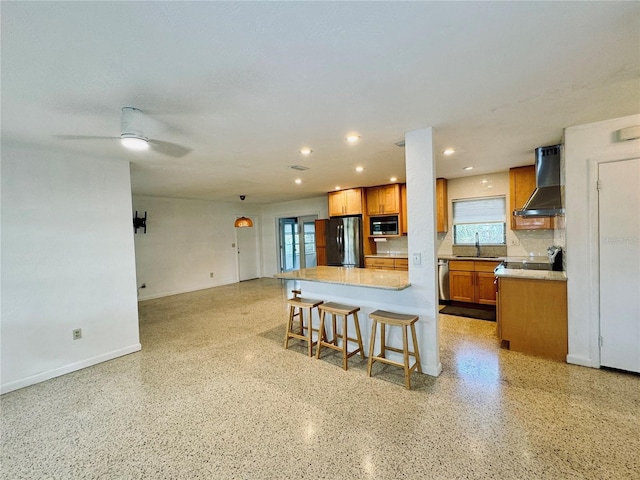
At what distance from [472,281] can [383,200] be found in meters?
2.21

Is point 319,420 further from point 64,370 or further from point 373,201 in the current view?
point 373,201

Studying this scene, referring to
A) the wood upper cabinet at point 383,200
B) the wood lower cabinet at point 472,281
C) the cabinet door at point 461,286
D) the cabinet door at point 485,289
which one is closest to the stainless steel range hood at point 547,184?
the wood lower cabinet at point 472,281

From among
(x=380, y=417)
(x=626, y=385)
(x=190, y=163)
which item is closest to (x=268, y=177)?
(x=190, y=163)

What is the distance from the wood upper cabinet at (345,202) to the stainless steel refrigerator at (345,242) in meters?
0.13

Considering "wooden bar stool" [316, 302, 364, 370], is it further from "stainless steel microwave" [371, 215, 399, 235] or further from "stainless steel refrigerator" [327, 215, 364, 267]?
"stainless steel microwave" [371, 215, 399, 235]

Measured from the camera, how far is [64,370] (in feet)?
9.62

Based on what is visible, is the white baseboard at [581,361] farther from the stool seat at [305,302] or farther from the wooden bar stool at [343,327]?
the stool seat at [305,302]

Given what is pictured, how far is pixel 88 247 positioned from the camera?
310 centimetres

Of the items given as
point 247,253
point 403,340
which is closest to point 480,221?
point 403,340

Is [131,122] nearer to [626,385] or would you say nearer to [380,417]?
[380,417]

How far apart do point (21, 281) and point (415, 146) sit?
4.03 m

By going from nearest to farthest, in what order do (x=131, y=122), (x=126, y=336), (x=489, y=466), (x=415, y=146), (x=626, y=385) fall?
(x=489, y=466), (x=131, y=122), (x=626, y=385), (x=415, y=146), (x=126, y=336)

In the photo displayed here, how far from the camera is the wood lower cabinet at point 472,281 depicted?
450 centimetres

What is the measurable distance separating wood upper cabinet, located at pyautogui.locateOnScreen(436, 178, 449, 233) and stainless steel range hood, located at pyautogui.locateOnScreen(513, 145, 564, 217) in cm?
168
